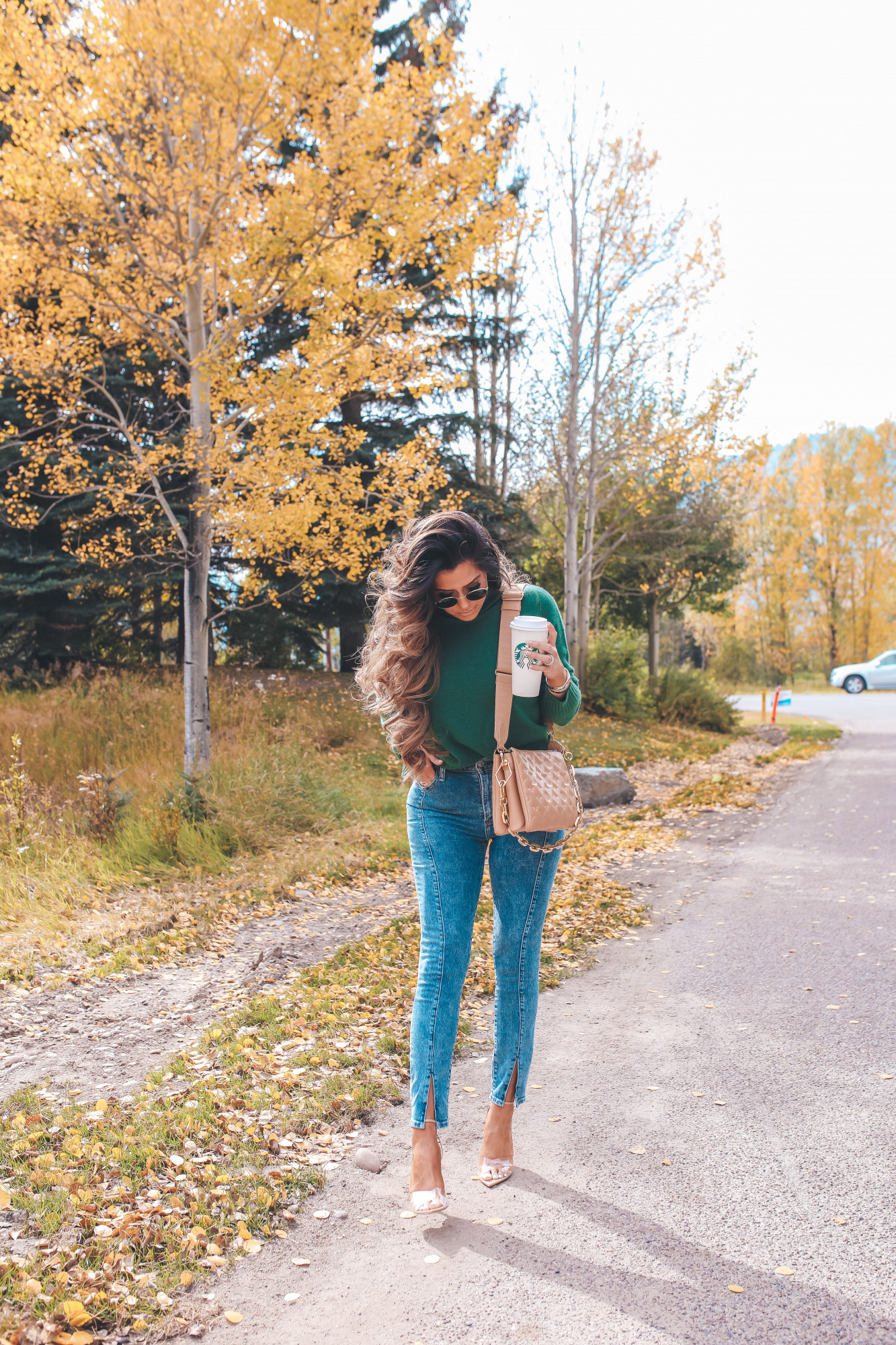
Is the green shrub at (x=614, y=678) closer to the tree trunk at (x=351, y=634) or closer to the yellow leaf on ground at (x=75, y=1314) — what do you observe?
the tree trunk at (x=351, y=634)

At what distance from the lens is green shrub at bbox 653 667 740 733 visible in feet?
58.0

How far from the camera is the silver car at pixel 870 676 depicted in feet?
101

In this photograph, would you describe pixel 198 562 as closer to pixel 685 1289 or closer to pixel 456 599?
pixel 456 599

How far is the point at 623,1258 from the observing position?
90.4 inches

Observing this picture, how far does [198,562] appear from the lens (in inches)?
310

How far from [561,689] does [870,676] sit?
32.1 m

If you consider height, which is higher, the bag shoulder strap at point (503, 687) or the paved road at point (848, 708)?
the bag shoulder strap at point (503, 687)

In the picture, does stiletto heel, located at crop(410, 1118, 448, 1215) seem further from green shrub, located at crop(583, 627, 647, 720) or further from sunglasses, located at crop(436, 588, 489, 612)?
green shrub, located at crop(583, 627, 647, 720)

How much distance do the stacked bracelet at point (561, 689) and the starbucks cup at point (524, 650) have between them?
0.07m

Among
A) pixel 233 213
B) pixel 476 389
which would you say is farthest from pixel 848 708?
pixel 233 213

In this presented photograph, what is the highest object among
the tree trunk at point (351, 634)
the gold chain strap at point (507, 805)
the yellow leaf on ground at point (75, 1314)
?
the tree trunk at point (351, 634)

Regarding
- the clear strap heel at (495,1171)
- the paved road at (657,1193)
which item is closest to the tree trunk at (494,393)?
the paved road at (657,1193)

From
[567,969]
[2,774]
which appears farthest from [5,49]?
[567,969]

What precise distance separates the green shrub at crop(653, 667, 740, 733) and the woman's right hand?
15.6m
